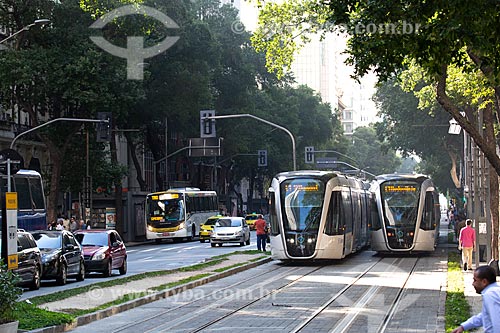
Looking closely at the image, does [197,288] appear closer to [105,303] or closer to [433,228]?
[105,303]

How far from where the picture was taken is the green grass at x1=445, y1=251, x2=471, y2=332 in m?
16.6

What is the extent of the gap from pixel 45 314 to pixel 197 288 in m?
8.76

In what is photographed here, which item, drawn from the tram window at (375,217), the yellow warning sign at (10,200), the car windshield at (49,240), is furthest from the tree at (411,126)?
the yellow warning sign at (10,200)

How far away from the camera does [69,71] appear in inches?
1983

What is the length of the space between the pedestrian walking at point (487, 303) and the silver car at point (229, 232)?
4536cm

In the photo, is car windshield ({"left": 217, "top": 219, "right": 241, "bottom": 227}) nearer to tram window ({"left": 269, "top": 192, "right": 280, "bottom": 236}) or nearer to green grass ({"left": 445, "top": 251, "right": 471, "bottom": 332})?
tram window ({"left": 269, "top": 192, "right": 280, "bottom": 236})

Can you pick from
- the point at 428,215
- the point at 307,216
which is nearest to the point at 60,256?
the point at 307,216

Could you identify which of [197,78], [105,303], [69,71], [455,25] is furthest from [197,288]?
[197,78]

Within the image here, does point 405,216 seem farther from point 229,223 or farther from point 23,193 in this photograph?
point 229,223

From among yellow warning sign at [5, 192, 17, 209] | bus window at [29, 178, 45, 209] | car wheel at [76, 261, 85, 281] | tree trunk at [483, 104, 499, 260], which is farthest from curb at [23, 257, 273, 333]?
bus window at [29, 178, 45, 209]

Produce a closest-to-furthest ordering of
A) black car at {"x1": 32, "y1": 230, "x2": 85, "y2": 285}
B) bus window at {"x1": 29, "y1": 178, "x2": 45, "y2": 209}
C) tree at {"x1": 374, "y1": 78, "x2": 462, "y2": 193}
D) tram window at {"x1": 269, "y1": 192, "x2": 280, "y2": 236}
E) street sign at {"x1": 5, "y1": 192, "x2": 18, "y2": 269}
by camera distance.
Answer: street sign at {"x1": 5, "y1": 192, "x2": 18, "y2": 269} < black car at {"x1": 32, "y1": 230, "x2": 85, "y2": 285} < tram window at {"x1": 269, "y1": 192, "x2": 280, "y2": 236} < bus window at {"x1": 29, "y1": 178, "x2": 45, "y2": 209} < tree at {"x1": 374, "y1": 78, "x2": 462, "y2": 193}

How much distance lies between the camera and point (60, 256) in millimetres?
27734

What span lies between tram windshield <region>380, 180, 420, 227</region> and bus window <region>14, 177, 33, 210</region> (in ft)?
46.5

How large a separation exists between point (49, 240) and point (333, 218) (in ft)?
34.5
